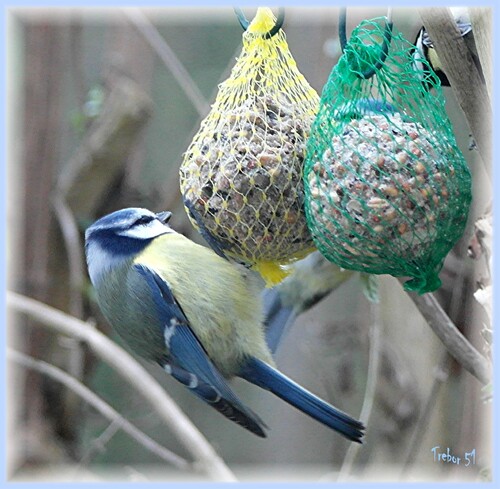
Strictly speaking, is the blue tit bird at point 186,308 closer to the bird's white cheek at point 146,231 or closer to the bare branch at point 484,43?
the bird's white cheek at point 146,231

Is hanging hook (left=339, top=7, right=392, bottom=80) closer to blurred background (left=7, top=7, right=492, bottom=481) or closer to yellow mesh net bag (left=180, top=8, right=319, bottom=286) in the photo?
yellow mesh net bag (left=180, top=8, right=319, bottom=286)

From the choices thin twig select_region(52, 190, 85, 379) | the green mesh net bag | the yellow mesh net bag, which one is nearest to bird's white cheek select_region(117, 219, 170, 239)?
the yellow mesh net bag

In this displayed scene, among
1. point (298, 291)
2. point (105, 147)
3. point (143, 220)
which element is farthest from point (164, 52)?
point (298, 291)

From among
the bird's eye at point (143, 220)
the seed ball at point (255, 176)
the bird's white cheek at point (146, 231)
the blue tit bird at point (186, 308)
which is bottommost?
the blue tit bird at point (186, 308)

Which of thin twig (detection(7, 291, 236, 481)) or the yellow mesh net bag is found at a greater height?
the yellow mesh net bag

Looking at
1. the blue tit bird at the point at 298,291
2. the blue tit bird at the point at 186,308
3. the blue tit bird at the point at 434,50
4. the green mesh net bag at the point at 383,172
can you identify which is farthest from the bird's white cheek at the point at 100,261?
the blue tit bird at the point at 434,50

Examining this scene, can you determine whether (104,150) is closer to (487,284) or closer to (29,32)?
(29,32)

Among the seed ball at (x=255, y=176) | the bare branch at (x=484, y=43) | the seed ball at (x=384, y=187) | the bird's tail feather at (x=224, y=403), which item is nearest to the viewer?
the bare branch at (x=484, y=43)
